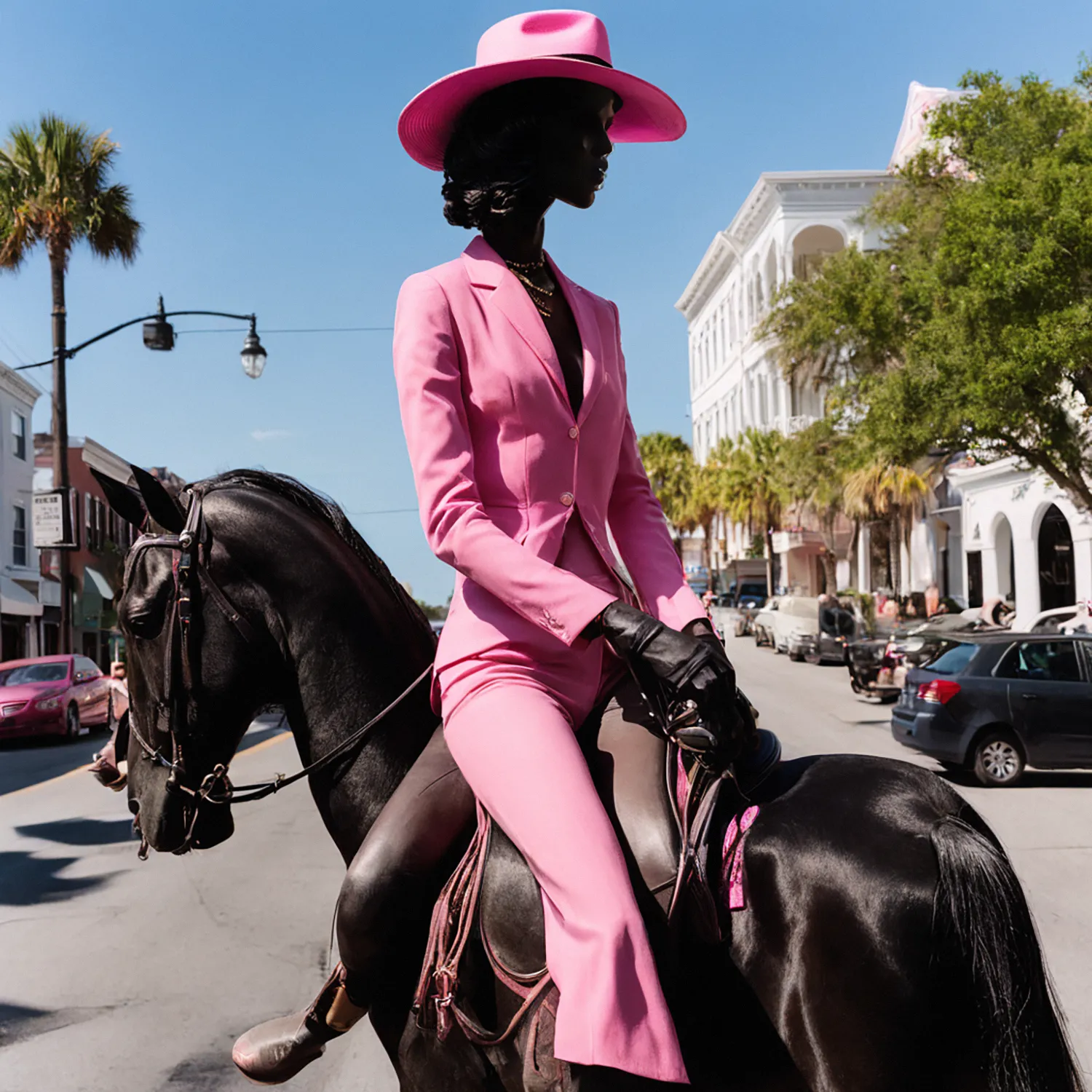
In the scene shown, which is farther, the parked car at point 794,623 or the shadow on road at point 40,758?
the parked car at point 794,623

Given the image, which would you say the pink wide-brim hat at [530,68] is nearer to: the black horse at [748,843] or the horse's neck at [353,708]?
the black horse at [748,843]

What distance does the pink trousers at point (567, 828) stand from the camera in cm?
174

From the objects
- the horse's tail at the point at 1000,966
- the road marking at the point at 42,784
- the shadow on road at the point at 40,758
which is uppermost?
the horse's tail at the point at 1000,966

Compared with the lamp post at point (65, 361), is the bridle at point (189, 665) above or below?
below

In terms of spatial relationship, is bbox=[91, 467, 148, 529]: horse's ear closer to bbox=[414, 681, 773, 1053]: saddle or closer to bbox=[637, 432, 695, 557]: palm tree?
bbox=[414, 681, 773, 1053]: saddle

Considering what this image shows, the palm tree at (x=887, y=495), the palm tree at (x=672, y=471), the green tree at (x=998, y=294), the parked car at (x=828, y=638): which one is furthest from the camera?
the palm tree at (x=672, y=471)

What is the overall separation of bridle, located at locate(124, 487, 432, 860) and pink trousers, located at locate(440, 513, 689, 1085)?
0.38 m

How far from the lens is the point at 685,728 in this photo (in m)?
1.84

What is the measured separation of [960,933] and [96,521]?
48130mm

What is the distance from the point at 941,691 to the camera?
12.3 meters

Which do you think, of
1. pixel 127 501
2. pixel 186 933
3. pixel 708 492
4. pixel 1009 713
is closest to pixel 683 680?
pixel 127 501

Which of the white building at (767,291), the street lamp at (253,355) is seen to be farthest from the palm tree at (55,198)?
the white building at (767,291)

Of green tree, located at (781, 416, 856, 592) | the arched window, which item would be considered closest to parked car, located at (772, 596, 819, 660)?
green tree, located at (781, 416, 856, 592)

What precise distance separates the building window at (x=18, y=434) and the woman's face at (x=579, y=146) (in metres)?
40.1
